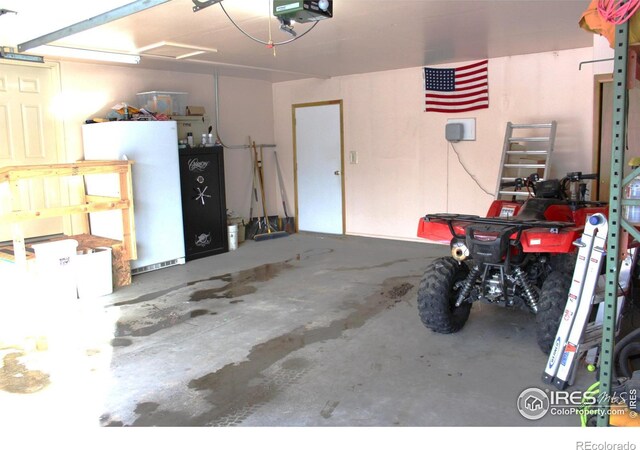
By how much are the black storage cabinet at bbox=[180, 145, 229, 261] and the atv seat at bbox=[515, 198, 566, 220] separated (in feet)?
14.4

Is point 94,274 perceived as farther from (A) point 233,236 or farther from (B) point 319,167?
(B) point 319,167

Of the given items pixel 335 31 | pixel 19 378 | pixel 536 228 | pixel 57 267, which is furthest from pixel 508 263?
pixel 57 267

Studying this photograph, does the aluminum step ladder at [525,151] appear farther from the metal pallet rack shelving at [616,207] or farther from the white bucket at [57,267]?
the white bucket at [57,267]

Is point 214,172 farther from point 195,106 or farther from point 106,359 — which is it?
point 106,359

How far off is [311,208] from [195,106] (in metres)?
2.53

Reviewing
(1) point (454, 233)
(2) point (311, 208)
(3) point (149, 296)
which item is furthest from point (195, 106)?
(1) point (454, 233)

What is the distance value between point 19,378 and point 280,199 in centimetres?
613

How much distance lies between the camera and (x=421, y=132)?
758cm

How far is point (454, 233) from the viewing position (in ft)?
12.5

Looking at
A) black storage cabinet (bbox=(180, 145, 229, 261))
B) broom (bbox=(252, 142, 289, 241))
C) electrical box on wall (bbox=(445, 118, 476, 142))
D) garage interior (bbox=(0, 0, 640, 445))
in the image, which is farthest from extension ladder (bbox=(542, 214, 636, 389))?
broom (bbox=(252, 142, 289, 241))

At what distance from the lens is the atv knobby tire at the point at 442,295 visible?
3.97 m
